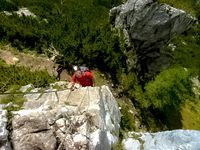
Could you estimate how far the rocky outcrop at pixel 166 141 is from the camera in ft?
52.5

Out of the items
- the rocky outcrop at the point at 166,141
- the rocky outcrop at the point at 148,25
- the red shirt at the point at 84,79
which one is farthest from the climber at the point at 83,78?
the rocky outcrop at the point at 148,25

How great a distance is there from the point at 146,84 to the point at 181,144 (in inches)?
465

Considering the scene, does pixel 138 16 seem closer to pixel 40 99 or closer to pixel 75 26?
pixel 75 26

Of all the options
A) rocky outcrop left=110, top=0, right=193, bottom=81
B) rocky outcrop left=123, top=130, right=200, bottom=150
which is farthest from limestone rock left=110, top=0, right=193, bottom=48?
rocky outcrop left=123, top=130, right=200, bottom=150

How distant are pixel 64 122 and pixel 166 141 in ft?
13.7

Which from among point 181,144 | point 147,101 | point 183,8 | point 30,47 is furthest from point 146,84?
point 181,144

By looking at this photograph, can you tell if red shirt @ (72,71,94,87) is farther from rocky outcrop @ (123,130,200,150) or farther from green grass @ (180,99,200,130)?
green grass @ (180,99,200,130)

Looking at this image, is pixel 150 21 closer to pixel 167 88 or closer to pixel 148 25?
pixel 148 25

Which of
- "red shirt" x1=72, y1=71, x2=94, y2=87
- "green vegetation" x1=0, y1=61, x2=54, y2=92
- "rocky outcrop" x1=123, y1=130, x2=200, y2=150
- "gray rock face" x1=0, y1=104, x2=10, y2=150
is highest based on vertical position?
"green vegetation" x1=0, y1=61, x2=54, y2=92

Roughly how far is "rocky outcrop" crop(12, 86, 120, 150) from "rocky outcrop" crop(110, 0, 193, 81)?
1071cm

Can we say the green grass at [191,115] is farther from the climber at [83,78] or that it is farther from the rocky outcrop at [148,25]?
the climber at [83,78]

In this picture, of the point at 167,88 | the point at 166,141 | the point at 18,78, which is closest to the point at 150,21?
the point at 167,88

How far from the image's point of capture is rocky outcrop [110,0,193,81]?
1034 inches

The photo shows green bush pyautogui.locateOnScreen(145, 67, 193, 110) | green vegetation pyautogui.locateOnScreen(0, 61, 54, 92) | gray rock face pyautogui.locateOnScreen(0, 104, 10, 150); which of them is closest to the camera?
gray rock face pyautogui.locateOnScreen(0, 104, 10, 150)
